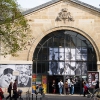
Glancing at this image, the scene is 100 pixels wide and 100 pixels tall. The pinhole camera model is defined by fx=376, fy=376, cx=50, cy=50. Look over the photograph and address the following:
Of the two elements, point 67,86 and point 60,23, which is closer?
point 67,86

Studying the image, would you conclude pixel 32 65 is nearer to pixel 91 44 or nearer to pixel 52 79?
pixel 52 79

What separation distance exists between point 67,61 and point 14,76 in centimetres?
676

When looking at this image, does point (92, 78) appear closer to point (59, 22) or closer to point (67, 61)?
point (67, 61)

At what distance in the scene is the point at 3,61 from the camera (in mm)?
46031

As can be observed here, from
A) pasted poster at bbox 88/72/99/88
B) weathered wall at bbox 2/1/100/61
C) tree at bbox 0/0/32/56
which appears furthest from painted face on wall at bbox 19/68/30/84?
tree at bbox 0/0/32/56

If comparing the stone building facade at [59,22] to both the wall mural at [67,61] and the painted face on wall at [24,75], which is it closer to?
the painted face on wall at [24,75]

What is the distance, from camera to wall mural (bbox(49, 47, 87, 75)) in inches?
1821

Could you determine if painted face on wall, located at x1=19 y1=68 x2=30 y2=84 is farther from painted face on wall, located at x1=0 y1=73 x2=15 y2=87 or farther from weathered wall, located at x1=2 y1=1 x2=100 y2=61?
weathered wall, located at x1=2 y1=1 x2=100 y2=61

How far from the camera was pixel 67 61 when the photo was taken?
152ft

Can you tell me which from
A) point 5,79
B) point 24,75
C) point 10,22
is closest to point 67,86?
point 24,75

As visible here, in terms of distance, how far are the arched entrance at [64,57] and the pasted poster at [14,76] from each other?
102cm

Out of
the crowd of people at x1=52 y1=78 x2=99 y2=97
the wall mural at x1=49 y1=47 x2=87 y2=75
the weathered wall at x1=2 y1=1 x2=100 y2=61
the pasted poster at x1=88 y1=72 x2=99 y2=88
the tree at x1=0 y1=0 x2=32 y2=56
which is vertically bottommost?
the crowd of people at x1=52 y1=78 x2=99 y2=97

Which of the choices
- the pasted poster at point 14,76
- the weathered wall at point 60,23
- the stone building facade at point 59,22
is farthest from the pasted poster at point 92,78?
the pasted poster at point 14,76

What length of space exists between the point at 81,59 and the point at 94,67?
187cm
